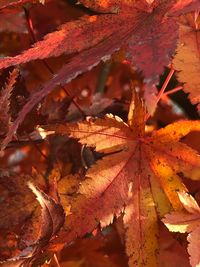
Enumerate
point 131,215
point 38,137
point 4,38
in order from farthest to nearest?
point 4,38, point 38,137, point 131,215

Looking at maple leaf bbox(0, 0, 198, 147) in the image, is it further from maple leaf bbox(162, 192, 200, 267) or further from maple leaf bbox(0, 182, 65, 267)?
Answer: maple leaf bbox(162, 192, 200, 267)

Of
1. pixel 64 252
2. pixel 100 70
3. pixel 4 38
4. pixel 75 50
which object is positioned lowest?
pixel 64 252

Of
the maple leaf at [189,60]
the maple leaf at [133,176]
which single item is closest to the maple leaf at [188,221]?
the maple leaf at [133,176]

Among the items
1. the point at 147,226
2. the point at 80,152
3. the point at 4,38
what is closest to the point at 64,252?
the point at 80,152

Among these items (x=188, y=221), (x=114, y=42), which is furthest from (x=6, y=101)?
(x=188, y=221)

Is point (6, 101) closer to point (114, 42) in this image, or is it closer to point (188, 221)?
point (114, 42)

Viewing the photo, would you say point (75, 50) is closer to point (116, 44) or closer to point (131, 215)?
point (116, 44)

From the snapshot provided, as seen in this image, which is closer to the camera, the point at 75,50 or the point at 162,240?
the point at 75,50
